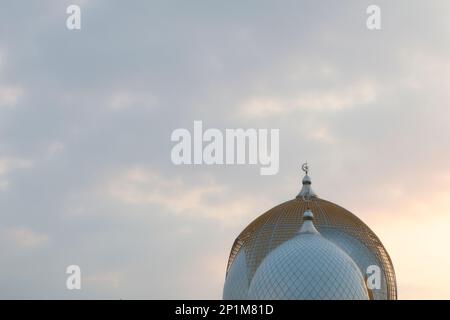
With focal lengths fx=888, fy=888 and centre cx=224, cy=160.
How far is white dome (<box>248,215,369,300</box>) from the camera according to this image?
146 ft

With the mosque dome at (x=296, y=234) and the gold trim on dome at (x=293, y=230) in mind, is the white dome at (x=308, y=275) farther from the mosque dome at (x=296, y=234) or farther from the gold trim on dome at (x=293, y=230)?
the gold trim on dome at (x=293, y=230)

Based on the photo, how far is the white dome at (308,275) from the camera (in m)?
44.5

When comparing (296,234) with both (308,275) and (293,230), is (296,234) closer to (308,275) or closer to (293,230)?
(293,230)

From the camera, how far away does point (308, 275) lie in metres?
44.9

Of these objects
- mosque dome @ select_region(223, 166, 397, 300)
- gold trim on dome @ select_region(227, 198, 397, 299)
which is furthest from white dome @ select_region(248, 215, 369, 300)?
gold trim on dome @ select_region(227, 198, 397, 299)

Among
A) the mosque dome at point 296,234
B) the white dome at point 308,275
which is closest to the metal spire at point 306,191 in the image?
the mosque dome at point 296,234

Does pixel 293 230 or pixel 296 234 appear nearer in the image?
pixel 296 234

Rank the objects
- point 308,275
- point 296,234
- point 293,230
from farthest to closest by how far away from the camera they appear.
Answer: point 293,230
point 296,234
point 308,275

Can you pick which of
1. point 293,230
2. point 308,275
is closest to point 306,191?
point 293,230

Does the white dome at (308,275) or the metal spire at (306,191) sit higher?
the metal spire at (306,191)
